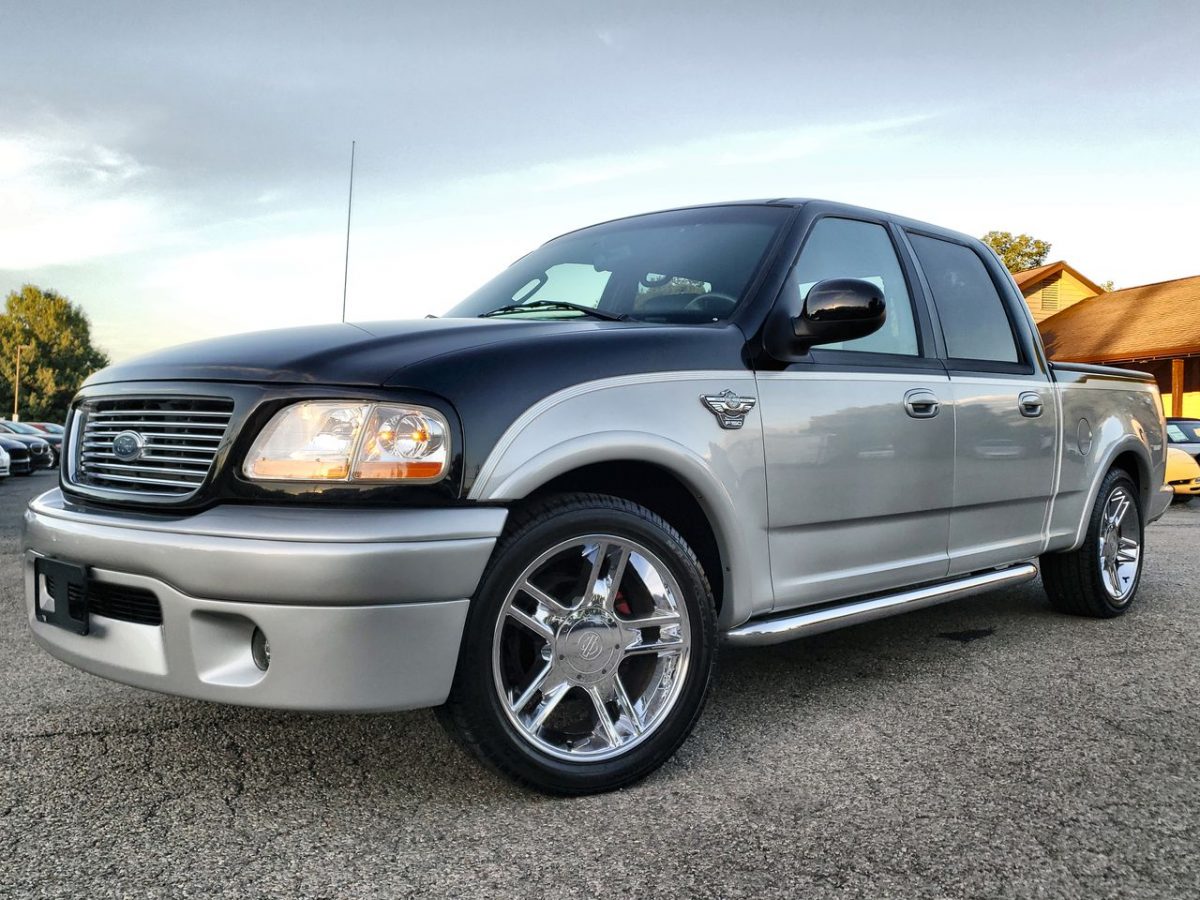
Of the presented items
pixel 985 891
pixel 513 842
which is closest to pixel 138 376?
pixel 513 842

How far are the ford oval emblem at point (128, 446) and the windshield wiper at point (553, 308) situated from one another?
4.53 feet

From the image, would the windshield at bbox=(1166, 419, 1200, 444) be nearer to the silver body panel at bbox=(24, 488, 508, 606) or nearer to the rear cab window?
the rear cab window

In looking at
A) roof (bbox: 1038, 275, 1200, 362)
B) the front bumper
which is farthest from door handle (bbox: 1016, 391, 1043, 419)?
roof (bbox: 1038, 275, 1200, 362)

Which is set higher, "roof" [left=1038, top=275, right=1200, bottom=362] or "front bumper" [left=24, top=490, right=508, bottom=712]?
"front bumper" [left=24, top=490, right=508, bottom=712]

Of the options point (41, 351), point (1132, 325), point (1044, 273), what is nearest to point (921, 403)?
point (1132, 325)

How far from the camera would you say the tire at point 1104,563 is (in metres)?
4.95

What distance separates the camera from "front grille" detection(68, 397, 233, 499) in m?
2.45

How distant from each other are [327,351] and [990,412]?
8.84ft

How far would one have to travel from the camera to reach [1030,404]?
169 inches

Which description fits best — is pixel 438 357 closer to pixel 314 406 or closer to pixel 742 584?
pixel 314 406

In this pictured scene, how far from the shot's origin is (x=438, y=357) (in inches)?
98.3

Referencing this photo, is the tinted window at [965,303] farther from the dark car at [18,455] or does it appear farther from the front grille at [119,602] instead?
the dark car at [18,455]

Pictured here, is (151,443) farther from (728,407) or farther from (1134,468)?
(1134,468)

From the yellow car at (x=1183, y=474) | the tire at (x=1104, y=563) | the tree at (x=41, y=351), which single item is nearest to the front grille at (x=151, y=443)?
the tire at (x=1104, y=563)
